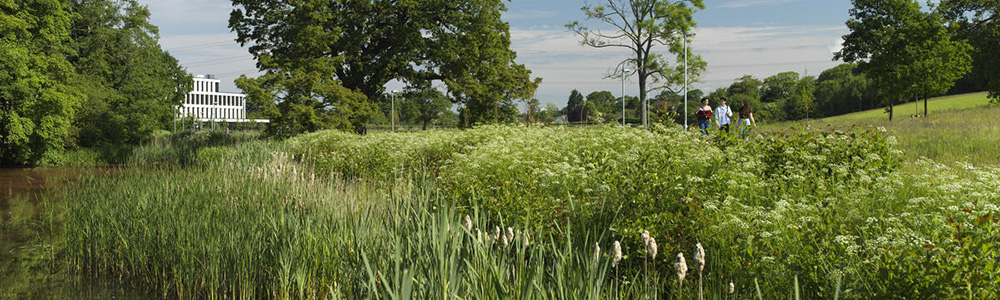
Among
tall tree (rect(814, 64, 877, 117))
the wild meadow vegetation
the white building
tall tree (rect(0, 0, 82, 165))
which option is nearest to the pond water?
the wild meadow vegetation

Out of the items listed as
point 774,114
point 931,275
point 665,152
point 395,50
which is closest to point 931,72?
point 395,50

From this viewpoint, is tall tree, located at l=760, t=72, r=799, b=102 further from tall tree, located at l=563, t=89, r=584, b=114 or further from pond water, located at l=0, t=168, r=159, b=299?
pond water, located at l=0, t=168, r=159, b=299

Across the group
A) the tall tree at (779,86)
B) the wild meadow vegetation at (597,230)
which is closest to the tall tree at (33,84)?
the wild meadow vegetation at (597,230)

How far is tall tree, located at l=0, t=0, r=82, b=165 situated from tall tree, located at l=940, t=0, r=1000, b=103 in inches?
1746

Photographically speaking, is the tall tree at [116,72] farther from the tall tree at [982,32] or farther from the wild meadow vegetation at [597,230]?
the tall tree at [982,32]

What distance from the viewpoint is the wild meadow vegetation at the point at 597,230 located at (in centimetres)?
288

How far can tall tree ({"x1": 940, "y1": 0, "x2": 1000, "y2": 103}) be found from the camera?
3225 cm

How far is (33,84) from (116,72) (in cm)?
1317

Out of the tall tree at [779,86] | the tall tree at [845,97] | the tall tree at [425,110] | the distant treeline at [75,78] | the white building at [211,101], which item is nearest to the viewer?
the distant treeline at [75,78]

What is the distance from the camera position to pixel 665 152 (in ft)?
19.4

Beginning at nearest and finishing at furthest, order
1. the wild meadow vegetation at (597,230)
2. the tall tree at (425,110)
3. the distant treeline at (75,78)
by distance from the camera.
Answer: the wild meadow vegetation at (597,230)
the distant treeline at (75,78)
the tall tree at (425,110)

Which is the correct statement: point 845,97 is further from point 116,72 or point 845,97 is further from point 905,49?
point 116,72

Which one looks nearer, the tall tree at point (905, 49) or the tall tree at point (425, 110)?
the tall tree at point (905, 49)

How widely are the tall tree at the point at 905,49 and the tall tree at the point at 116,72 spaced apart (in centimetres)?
3960
